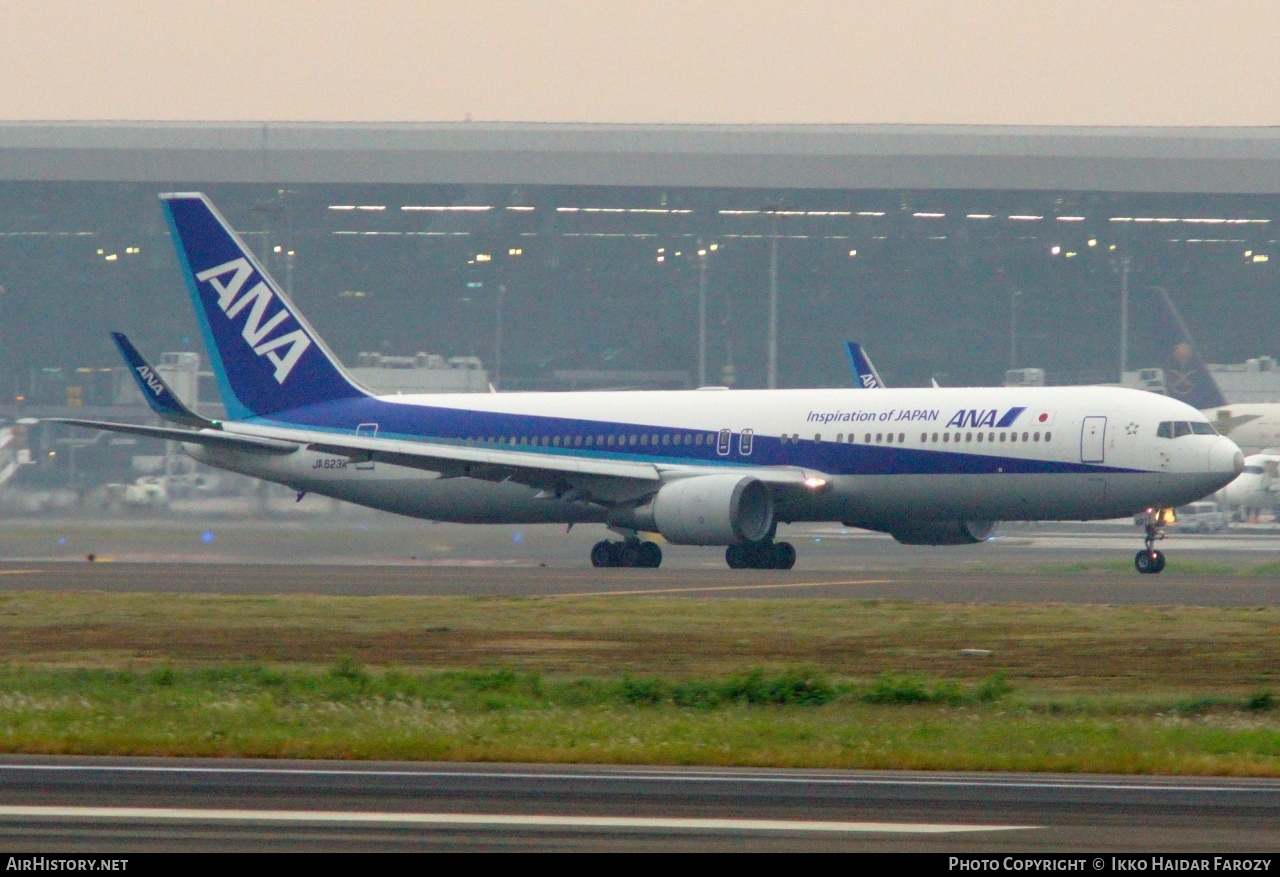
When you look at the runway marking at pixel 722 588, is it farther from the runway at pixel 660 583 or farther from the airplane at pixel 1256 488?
the airplane at pixel 1256 488

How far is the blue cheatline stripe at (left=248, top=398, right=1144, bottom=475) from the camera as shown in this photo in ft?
105

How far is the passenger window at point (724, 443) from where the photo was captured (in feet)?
113

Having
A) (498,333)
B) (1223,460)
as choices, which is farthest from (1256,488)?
(498,333)

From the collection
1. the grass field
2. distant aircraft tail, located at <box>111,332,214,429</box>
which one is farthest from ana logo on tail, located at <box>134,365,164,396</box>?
the grass field

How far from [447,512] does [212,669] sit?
20790 mm

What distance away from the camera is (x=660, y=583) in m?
29.0

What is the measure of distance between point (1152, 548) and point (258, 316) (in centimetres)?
1939

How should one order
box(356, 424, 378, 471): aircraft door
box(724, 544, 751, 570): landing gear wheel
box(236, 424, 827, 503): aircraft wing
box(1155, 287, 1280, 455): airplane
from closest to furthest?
box(236, 424, 827, 503): aircraft wing
box(724, 544, 751, 570): landing gear wheel
box(356, 424, 378, 471): aircraft door
box(1155, 287, 1280, 455): airplane

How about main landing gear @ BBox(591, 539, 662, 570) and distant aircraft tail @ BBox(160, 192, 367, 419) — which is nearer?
main landing gear @ BBox(591, 539, 662, 570)

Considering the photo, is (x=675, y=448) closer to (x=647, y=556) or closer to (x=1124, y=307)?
(x=647, y=556)

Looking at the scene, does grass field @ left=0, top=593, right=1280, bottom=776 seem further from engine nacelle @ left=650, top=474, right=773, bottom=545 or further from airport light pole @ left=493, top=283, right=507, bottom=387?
airport light pole @ left=493, top=283, right=507, bottom=387

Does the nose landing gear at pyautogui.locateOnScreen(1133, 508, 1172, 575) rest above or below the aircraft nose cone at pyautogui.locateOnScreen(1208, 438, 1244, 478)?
below

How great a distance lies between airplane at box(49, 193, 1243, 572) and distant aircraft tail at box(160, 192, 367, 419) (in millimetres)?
44

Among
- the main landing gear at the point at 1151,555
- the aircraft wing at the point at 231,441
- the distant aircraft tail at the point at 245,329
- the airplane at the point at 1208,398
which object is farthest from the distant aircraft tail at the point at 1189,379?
the aircraft wing at the point at 231,441
